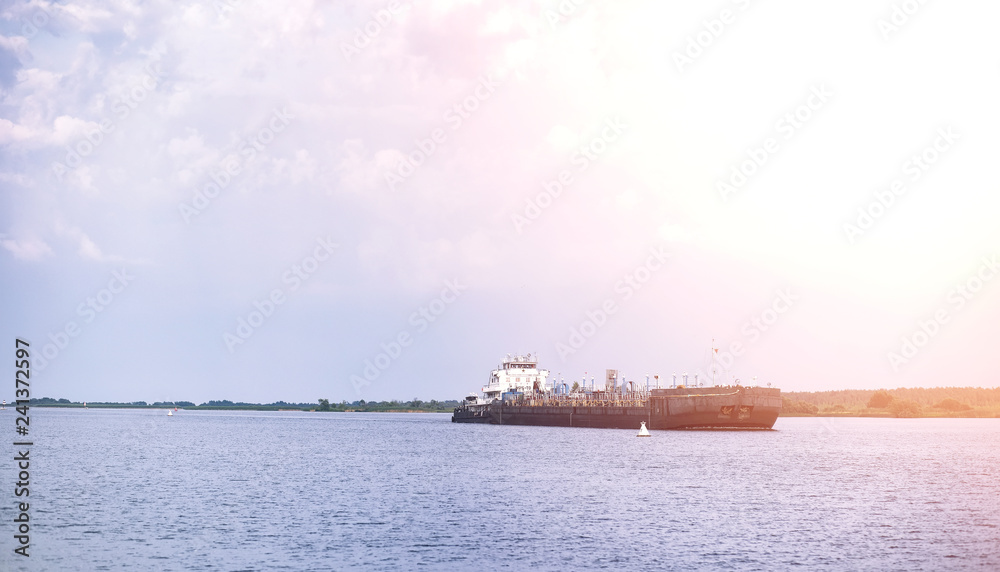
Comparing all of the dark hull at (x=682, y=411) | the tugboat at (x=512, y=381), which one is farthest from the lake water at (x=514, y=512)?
the tugboat at (x=512, y=381)

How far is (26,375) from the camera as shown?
29266 mm

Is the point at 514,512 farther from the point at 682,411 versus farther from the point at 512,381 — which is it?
the point at 512,381

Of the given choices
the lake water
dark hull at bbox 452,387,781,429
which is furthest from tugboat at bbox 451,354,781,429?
the lake water

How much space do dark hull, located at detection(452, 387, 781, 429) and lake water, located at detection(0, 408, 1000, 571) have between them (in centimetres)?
2054

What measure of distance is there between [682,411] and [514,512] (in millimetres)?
60996

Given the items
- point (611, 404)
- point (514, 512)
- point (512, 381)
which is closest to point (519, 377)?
point (512, 381)

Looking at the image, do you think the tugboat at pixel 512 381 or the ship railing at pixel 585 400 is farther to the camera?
the tugboat at pixel 512 381

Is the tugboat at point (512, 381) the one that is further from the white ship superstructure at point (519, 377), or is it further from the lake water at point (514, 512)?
the lake water at point (514, 512)

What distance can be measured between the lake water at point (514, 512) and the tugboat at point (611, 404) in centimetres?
2143

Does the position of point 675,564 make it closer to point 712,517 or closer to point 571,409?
point 712,517

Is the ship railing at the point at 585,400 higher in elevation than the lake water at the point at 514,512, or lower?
higher

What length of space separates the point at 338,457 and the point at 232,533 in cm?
4077

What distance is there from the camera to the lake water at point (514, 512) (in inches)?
1179

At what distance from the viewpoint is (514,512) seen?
39.8m
